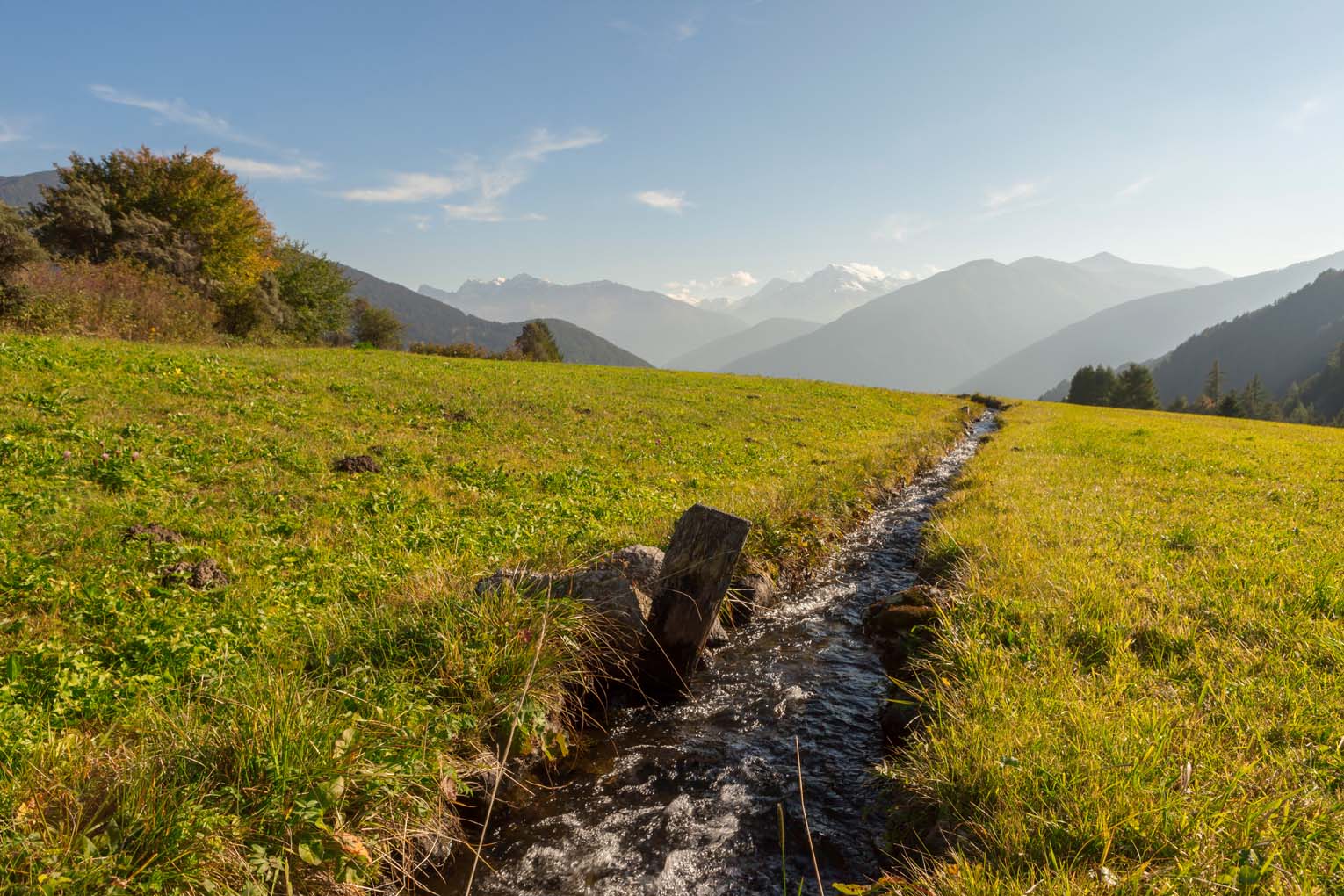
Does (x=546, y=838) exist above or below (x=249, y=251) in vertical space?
below

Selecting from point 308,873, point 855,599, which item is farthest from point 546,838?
point 855,599

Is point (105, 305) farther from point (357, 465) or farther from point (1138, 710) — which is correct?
point (1138, 710)

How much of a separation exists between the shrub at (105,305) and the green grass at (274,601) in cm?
884

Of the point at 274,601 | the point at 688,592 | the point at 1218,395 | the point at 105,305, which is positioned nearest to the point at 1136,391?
the point at 1218,395

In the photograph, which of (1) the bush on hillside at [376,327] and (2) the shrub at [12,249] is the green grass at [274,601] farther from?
(1) the bush on hillside at [376,327]

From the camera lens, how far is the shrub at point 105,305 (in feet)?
79.9

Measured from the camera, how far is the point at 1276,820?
372 cm

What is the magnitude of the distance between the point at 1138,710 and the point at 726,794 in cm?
375

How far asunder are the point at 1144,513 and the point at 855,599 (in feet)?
24.5

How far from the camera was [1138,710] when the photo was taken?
4.88 m

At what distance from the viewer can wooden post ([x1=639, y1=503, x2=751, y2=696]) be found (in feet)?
22.7

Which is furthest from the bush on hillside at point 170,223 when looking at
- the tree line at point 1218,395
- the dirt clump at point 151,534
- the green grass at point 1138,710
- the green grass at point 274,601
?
the tree line at point 1218,395

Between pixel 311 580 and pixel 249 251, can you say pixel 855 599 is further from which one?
pixel 249 251

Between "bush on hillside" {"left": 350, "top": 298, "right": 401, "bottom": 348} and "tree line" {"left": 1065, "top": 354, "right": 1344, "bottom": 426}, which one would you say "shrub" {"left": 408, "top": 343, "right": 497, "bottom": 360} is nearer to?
"bush on hillside" {"left": 350, "top": 298, "right": 401, "bottom": 348}
